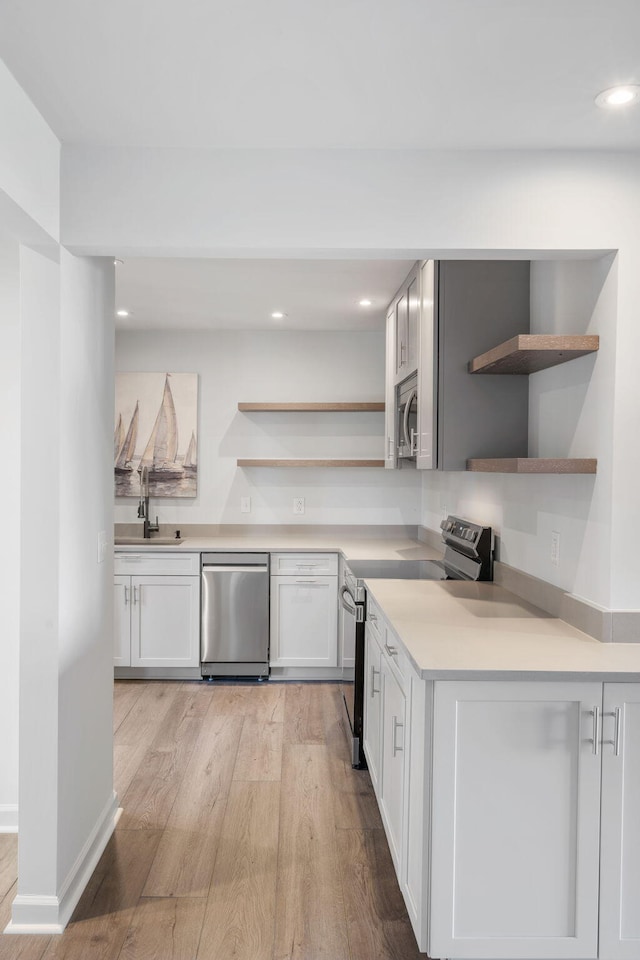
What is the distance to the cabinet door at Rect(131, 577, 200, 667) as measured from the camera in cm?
433

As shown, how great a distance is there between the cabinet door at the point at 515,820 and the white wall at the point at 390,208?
548mm

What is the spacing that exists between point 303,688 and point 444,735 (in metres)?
2.68

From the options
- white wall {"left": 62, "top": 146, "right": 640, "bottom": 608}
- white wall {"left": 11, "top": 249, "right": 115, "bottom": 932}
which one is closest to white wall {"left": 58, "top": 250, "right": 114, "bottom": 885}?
white wall {"left": 11, "top": 249, "right": 115, "bottom": 932}

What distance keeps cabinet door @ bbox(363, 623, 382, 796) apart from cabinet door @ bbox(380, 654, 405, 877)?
115 mm

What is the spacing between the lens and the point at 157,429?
493cm

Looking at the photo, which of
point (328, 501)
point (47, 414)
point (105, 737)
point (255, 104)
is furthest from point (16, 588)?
point (328, 501)

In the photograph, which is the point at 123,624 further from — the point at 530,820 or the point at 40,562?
the point at 530,820

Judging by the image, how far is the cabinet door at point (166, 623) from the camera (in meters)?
4.33

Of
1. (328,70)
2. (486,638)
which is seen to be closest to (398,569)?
(486,638)

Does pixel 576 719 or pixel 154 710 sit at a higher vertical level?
pixel 576 719

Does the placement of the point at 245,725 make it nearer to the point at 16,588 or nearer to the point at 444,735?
the point at 16,588

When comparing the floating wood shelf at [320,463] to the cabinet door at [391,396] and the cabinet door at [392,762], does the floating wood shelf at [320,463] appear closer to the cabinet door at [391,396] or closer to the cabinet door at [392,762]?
the cabinet door at [391,396]

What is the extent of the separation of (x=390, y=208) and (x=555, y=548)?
1.33 meters

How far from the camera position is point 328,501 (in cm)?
498
